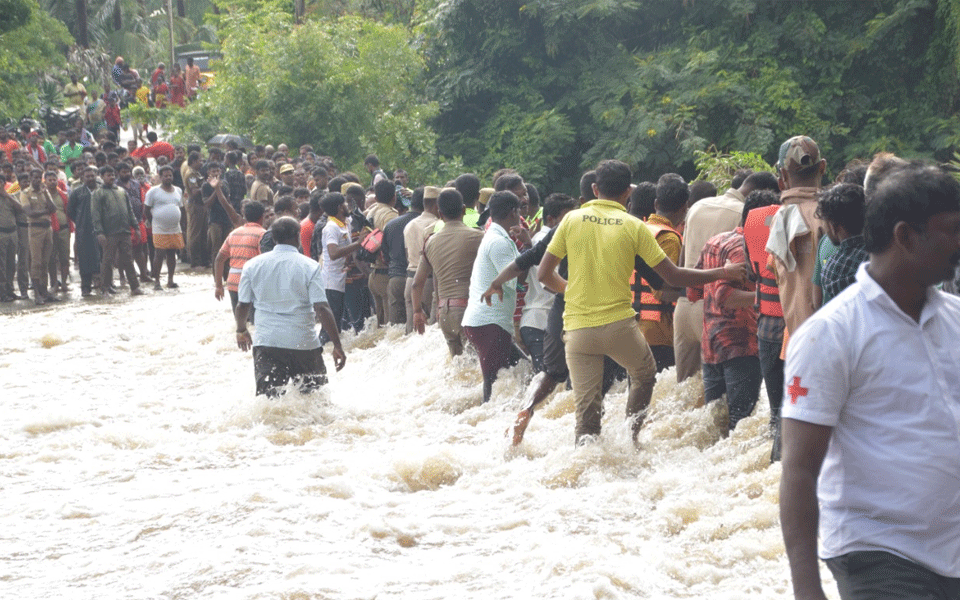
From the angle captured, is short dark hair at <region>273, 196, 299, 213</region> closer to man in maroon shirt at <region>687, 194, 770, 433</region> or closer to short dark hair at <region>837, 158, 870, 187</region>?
man in maroon shirt at <region>687, 194, 770, 433</region>

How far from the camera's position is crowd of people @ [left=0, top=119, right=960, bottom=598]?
273 centimetres

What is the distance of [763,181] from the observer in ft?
23.3

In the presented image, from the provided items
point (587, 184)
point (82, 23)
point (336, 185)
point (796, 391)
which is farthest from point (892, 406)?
point (82, 23)

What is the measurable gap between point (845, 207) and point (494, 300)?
433 cm

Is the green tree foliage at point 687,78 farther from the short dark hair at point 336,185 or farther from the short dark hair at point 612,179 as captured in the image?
the short dark hair at point 612,179

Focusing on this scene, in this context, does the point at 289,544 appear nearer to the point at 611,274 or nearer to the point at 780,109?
the point at 611,274

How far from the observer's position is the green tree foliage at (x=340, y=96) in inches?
868

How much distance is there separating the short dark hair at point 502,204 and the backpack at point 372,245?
368cm

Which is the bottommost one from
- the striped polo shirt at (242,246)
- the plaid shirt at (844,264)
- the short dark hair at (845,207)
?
the striped polo shirt at (242,246)

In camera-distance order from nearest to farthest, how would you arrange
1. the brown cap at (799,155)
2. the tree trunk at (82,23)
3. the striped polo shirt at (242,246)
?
the brown cap at (799,155)
the striped polo shirt at (242,246)
the tree trunk at (82,23)

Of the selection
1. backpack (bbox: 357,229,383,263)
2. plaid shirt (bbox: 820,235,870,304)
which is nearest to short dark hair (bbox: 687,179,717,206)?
plaid shirt (bbox: 820,235,870,304)

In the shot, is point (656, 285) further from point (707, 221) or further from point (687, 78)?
point (687, 78)

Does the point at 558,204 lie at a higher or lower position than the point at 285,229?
higher

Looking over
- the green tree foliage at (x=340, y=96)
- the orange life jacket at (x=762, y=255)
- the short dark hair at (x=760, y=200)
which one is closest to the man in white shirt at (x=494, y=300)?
the short dark hair at (x=760, y=200)
